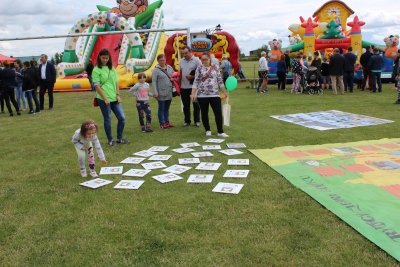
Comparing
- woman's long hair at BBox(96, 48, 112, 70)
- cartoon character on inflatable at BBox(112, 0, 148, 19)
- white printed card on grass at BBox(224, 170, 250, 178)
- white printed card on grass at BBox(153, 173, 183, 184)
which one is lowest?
white printed card on grass at BBox(224, 170, 250, 178)

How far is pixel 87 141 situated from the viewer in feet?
15.0

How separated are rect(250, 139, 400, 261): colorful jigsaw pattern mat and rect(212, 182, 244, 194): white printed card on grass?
677 mm

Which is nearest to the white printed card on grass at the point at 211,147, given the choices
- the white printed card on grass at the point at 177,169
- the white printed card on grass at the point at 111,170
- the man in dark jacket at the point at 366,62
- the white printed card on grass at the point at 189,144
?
the white printed card on grass at the point at 189,144

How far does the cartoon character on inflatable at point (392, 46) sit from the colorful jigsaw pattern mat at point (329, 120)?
372 inches

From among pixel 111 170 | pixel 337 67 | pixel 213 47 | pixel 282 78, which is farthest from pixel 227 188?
pixel 213 47

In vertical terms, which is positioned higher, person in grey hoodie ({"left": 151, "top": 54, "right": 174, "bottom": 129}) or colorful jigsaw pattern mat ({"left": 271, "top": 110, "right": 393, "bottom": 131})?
person in grey hoodie ({"left": 151, "top": 54, "right": 174, "bottom": 129})

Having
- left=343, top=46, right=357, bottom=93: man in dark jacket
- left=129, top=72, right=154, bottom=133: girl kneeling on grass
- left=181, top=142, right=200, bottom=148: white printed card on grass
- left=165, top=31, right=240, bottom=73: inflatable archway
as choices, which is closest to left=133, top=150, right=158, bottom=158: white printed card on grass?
left=181, top=142, right=200, bottom=148: white printed card on grass

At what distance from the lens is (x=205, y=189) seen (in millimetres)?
4074

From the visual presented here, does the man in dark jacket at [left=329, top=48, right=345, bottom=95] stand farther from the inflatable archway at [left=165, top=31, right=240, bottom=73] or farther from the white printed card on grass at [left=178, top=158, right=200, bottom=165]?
the white printed card on grass at [left=178, top=158, right=200, bottom=165]

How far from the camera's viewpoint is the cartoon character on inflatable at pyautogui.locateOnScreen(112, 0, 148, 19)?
23548 mm

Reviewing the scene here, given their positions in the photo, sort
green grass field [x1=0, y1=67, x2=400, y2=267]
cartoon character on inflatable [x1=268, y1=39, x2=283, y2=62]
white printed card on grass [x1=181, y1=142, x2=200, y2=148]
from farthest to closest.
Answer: cartoon character on inflatable [x1=268, y1=39, x2=283, y2=62], white printed card on grass [x1=181, y1=142, x2=200, y2=148], green grass field [x1=0, y1=67, x2=400, y2=267]

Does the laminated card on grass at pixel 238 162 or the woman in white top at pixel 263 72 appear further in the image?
the woman in white top at pixel 263 72

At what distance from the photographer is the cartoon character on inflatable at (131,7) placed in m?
23.5

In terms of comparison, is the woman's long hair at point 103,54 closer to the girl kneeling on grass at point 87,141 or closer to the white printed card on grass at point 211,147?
the girl kneeling on grass at point 87,141
